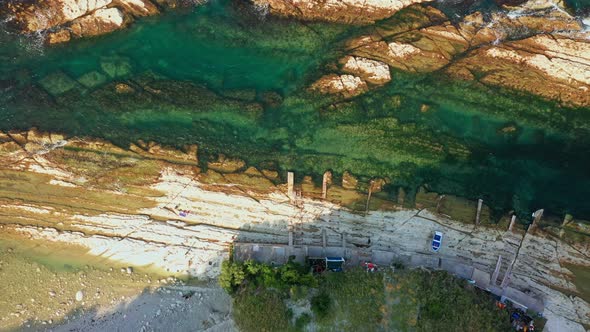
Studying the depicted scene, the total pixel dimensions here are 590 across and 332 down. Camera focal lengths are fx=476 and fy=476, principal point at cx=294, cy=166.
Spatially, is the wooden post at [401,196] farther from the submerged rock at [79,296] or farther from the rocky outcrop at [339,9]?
the submerged rock at [79,296]

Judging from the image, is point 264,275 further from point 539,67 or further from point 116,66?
point 539,67

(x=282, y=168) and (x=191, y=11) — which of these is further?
(x=191, y=11)

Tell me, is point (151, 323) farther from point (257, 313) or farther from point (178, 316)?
point (257, 313)

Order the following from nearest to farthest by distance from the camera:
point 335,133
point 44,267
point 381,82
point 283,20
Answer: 1. point 44,267
2. point 335,133
3. point 381,82
4. point 283,20

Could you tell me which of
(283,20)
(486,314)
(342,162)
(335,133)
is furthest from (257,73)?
(486,314)

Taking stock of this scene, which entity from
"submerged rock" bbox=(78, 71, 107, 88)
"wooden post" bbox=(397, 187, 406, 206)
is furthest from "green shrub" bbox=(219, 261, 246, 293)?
"submerged rock" bbox=(78, 71, 107, 88)

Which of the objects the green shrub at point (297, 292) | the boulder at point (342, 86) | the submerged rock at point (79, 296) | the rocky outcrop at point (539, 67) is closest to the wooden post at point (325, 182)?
the green shrub at point (297, 292)
